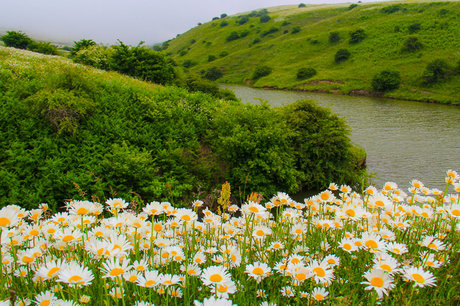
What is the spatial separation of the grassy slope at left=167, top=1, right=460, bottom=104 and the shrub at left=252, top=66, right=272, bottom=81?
1.93 meters

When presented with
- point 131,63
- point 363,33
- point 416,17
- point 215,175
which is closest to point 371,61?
point 363,33

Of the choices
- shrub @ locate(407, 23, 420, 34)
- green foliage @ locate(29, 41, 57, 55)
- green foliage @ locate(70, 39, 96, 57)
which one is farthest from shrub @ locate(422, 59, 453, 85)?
green foliage @ locate(29, 41, 57, 55)

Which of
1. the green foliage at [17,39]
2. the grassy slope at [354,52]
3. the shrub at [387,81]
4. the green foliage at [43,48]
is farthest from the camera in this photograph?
the grassy slope at [354,52]

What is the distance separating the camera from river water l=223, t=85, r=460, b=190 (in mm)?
13648

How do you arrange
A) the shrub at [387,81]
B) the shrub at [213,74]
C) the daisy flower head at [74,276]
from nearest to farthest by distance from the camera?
the daisy flower head at [74,276]
the shrub at [387,81]
the shrub at [213,74]

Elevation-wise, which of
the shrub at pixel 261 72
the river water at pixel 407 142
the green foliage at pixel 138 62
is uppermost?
the shrub at pixel 261 72

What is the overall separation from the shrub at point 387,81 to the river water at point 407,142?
15576mm

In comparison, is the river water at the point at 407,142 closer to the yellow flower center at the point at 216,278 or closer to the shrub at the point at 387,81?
the yellow flower center at the point at 216,278

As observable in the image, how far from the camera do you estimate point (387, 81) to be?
153 feet

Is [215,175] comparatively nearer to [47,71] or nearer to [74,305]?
[47,71]

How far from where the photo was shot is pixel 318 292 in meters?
1.52

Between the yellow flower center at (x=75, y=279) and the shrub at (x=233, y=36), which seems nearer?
the yellow flower center at (x=75, y=279)

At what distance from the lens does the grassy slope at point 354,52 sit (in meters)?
50.2

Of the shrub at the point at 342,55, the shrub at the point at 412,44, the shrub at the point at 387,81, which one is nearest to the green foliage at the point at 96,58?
the shrub at the point at 387,81
